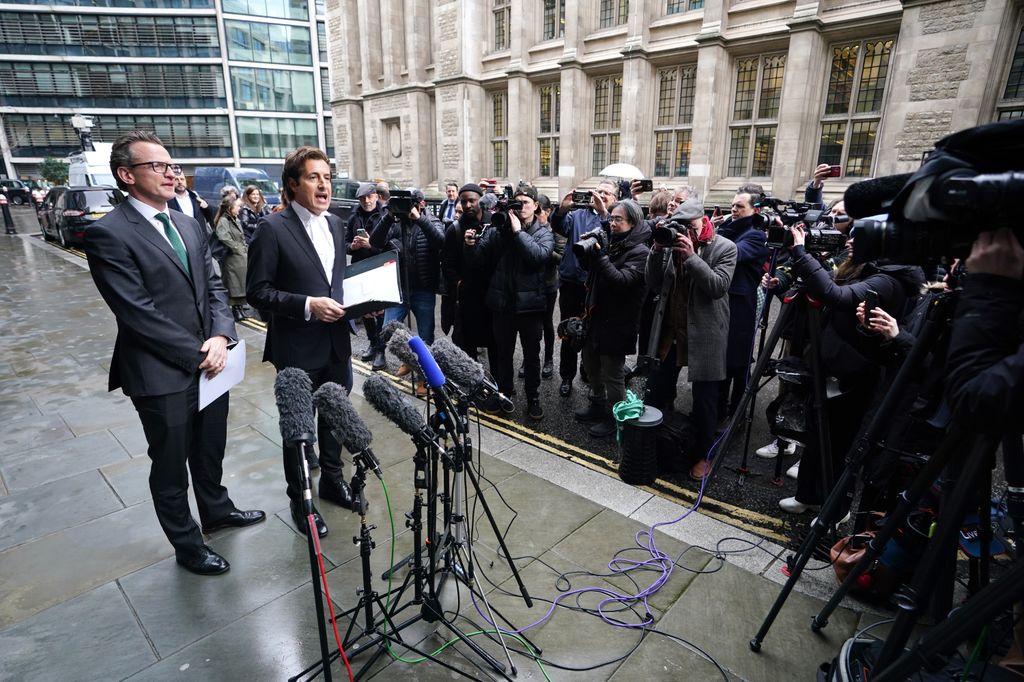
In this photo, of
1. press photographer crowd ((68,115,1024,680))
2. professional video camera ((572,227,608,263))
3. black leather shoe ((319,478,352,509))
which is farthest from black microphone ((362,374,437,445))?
professional video camera ((572,227,608,263))

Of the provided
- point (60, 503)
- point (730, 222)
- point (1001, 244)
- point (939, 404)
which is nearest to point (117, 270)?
point (60, 503)

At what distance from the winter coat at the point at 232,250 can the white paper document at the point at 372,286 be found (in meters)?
5.72

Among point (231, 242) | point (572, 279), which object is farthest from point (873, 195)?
point (231, 242)

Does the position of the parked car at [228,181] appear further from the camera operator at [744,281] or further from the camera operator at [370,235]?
the camera operator at [744,281]

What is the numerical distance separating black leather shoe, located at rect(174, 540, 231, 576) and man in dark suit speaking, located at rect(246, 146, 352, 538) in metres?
0.52

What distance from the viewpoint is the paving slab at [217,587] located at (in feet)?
8.83

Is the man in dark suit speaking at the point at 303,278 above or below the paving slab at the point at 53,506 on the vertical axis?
above

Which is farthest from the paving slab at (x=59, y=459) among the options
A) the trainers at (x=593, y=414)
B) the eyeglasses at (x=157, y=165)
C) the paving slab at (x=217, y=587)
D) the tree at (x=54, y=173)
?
the tree at (x=54, y=173)

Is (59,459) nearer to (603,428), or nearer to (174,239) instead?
(174,239)

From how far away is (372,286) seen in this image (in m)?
3.46

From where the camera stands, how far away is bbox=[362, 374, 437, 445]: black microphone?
203cm

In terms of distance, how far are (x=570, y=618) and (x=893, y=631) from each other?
150 cm

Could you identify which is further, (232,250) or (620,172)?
(620,172)

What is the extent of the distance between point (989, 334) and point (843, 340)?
198 cm
